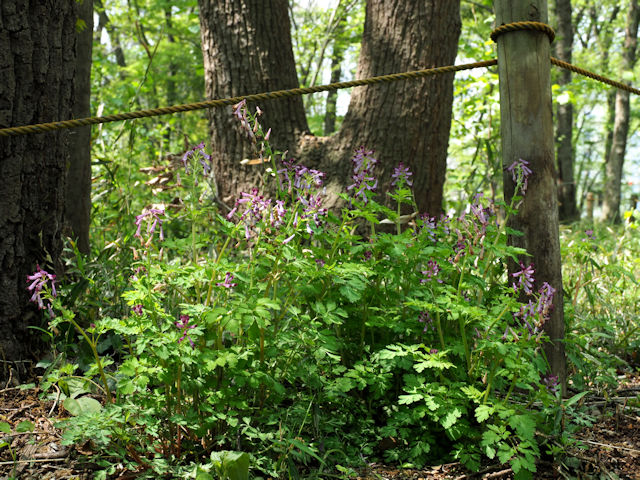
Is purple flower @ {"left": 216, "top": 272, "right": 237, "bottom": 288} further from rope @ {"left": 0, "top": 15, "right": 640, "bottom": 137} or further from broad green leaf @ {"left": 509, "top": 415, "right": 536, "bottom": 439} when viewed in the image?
broad green leaf @ {"left": 509, "top": 415, "right": 536, "bottom": 439}

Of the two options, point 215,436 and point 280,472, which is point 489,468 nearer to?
point 280,472

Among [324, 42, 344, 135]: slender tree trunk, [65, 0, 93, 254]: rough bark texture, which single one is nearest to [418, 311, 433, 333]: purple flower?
[65, 0, 93, 254]: rough bark texture

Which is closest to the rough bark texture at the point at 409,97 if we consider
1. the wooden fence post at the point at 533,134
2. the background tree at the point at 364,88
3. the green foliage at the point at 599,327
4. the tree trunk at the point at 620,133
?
the background tree at the point at 364,88

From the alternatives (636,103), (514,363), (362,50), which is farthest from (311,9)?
(636,103)

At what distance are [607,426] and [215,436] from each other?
1750mm

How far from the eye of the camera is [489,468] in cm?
207

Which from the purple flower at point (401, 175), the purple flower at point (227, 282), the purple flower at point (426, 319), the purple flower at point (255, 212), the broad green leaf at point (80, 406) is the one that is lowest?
the broad green leaf at point (80, 406)

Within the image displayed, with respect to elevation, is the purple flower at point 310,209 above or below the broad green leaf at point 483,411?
above

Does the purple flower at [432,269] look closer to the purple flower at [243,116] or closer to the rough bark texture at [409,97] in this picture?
the purple flower at [243,116]

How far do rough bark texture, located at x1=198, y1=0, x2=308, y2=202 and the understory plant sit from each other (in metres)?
2.19

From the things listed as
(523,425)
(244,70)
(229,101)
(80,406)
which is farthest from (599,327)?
(244,70)

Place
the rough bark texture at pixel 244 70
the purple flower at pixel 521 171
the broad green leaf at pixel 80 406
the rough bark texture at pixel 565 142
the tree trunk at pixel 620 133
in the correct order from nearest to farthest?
the broad green leaf at pixel 80 406 < the purple flower at pixel 521 171 < the rough bark texture at pixel 244 70 < the rough bark texture at pixel 565 142 < the tree trunk at pixel 620 133

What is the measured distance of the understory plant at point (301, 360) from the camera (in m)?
1.84

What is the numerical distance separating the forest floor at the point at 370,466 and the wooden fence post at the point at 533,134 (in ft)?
1.37
